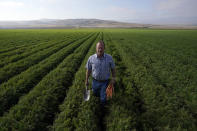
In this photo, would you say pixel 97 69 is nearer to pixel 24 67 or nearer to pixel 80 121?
pixel 80 121

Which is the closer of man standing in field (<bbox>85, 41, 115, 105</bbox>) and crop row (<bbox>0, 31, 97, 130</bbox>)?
crop row (<bbox>0, 31, 97, 130</bbox>)

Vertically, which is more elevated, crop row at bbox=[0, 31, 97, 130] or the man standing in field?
the man standing in field

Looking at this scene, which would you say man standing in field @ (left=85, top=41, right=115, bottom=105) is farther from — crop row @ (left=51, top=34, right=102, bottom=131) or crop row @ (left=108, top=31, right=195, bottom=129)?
crop row @ (left=108, top=31, right=195, bottom=129)

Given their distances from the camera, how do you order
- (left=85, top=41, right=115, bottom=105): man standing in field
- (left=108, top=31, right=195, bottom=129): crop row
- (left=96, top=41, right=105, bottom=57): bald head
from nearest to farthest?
(left=108, top=31, right=195, bottom=129): crop row, (left=96, top=41, right=105, bottom=57): bald head, (left=85, top=41, right=115, bottom=105): man standing in field

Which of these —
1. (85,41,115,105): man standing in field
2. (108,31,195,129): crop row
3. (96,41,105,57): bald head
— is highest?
(96,41,105,57): bald head

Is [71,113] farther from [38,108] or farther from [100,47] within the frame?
[100,47]

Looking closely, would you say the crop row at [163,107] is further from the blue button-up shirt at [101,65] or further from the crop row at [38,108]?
the crop row at [38,108]

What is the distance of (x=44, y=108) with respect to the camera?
4.49 meters

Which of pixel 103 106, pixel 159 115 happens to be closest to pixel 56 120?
pixel 103 106

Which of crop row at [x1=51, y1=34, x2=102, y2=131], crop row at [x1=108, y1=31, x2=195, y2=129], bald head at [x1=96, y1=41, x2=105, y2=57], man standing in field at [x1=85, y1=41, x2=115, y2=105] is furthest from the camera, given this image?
man standing in field at [x1=85, y1=41, x2=115, y2=105]

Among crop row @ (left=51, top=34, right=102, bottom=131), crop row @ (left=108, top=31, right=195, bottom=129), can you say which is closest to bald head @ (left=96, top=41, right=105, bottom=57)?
crop row @ (left=51, top=34, right=102, bottom=131)

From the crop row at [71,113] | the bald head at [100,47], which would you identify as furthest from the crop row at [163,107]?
the bald head at [100,47]

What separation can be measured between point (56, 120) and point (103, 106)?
1.65 meters

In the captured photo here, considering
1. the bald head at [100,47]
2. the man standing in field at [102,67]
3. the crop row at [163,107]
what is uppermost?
the bald head at [100,47]
